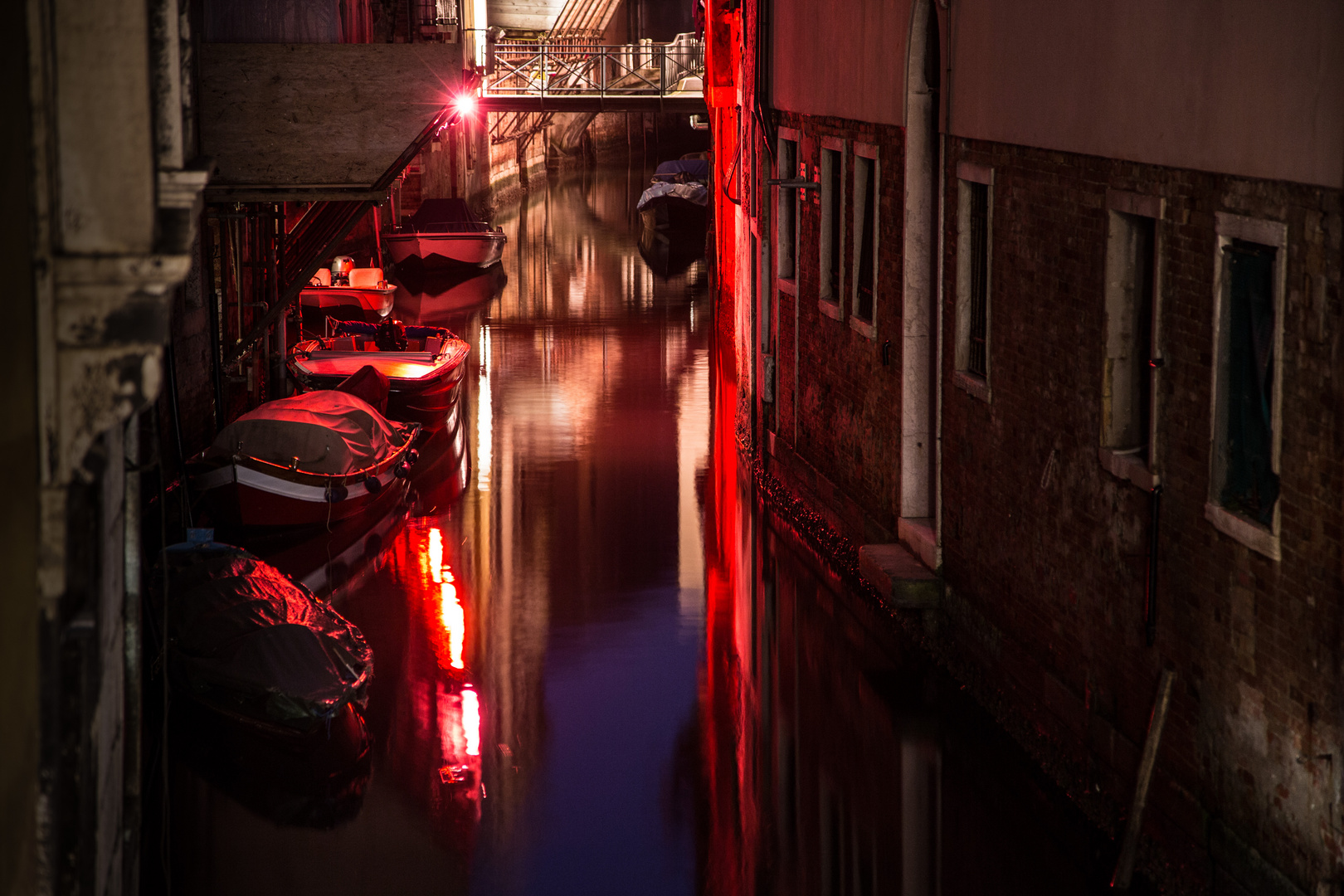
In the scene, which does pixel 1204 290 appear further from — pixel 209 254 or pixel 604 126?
pixel 604 126

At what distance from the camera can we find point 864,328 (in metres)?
13.0

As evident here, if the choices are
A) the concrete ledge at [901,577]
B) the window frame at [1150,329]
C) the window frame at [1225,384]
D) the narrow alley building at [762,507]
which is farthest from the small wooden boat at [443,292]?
the window frame at [1225,384]

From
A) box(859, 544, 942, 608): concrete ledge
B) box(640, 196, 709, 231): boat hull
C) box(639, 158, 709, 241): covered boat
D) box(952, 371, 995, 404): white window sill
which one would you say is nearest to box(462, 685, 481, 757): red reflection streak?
box(859, 544, 942, 608): concrete ledge

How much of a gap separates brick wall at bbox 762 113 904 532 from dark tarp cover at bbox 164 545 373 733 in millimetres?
4276

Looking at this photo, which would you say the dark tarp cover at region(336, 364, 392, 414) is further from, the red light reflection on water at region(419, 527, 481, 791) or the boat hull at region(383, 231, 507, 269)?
the boat hull at region(383, 231, 507, 269)

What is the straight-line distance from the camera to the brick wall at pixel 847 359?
12.2m

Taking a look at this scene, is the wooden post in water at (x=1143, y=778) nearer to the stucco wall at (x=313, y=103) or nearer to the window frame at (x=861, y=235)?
the window frame at (x=861, y=235)

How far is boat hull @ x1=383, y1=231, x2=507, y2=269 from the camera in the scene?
3372 cm

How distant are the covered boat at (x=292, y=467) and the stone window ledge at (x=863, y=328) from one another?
485 cm

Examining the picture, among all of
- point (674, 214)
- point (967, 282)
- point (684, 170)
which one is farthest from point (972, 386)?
point (684, 170)

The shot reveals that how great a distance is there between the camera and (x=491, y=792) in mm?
9070

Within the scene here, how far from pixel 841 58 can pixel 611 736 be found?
20.7 feet

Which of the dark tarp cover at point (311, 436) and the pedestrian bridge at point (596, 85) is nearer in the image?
the dark tarp cover at point (311, 436)

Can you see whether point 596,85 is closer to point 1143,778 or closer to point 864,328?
point 864,328
